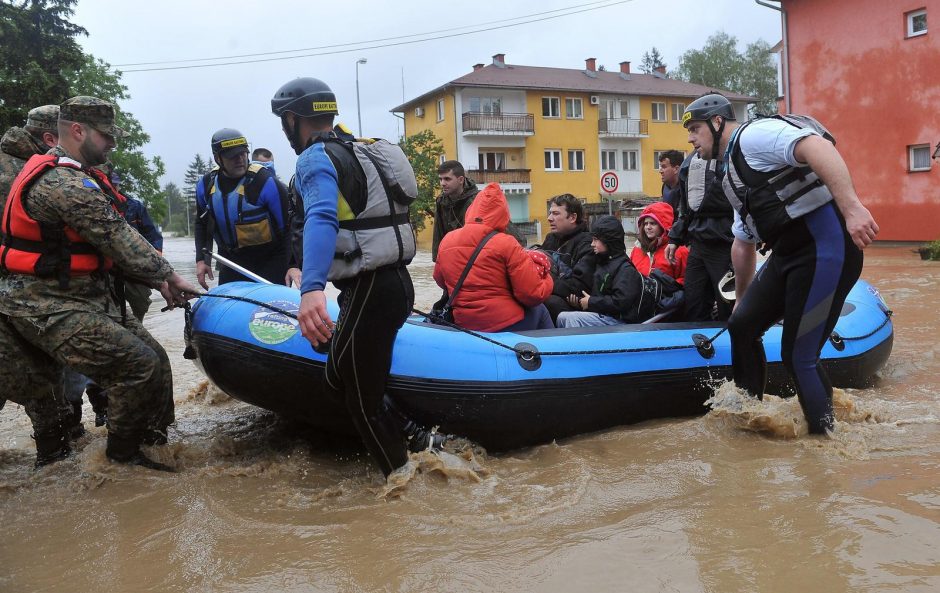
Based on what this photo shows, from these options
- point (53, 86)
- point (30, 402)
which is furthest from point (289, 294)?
point (53, 86)

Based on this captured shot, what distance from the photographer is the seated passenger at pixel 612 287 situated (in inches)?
182

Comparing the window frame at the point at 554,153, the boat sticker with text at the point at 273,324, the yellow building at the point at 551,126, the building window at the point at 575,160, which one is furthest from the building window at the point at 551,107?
the boat sticker with text at the point at 273,324

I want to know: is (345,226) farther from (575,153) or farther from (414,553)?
(575,153)

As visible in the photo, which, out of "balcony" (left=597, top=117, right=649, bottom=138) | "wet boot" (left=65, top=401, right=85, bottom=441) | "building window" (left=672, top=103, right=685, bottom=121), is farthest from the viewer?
"building window" (left=672, top=103, right=685, bottom=121)

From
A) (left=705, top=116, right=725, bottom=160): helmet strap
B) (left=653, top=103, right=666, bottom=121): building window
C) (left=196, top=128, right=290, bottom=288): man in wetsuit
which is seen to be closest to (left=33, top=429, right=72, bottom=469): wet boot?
(left=196, top=128, right=290, bottom=288): man in wetsuit

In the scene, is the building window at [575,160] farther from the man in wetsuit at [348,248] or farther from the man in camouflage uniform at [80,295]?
the man in wetsuit at [348,248]

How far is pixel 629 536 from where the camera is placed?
2.61 metres

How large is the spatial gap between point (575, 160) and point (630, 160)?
11.2ft

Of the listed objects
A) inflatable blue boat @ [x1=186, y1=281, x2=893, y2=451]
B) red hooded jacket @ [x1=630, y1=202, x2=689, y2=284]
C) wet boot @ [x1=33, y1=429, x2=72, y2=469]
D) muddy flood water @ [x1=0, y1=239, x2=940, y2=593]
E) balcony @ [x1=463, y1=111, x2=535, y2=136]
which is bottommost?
muddy flood water @ [x1=0, y1=239, x2=940, y2=593]

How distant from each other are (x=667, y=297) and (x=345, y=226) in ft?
8.36

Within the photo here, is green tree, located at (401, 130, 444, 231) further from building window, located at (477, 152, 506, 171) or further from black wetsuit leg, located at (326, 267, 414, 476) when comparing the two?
black wetsuit leg, located at (326, 267, 414, 476)

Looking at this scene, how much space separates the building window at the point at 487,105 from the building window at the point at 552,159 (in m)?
3.33

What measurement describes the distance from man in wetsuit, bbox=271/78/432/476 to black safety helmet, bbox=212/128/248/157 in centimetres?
176

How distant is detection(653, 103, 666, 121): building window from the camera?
129ft
